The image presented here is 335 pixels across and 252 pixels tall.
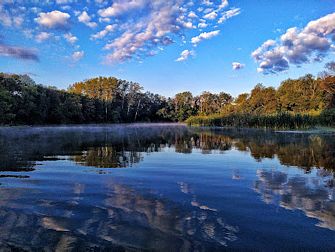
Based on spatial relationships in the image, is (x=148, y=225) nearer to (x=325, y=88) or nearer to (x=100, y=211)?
(x=100, y=211)

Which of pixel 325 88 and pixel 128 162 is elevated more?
pixel 325 88

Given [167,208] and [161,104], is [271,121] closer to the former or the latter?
[167,208]

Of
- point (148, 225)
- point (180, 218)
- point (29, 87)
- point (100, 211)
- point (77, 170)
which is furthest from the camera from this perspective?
point (29, 87)

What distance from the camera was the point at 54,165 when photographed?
8.50 meters

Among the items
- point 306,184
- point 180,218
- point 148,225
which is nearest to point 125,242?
point 148,225

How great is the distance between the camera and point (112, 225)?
3.64 m

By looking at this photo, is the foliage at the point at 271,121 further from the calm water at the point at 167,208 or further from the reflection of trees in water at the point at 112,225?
the reflection of trees in water at the point at 112,225

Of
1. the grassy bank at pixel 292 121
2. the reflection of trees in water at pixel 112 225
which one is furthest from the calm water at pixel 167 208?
the grassy bank at pixel 292 121

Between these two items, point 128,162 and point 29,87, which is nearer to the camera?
point 128,162

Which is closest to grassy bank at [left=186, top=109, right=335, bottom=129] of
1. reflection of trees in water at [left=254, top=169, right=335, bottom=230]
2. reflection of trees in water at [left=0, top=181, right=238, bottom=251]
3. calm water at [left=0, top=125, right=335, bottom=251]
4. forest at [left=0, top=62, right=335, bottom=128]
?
forest at [left=0, top=62, right=335, bottom=128]

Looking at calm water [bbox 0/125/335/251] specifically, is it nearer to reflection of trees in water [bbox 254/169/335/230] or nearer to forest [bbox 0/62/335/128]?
reflection of trees in water [bbox 254/169/335/230]

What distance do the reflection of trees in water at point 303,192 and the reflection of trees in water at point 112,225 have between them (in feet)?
3.97

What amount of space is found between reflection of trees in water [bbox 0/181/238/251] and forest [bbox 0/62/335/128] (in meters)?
29.6

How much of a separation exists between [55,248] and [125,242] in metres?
0.68
